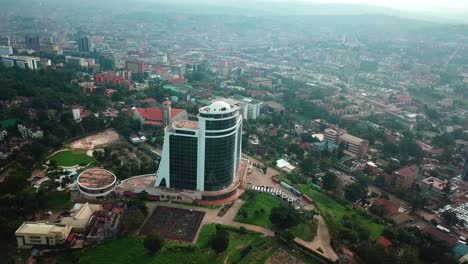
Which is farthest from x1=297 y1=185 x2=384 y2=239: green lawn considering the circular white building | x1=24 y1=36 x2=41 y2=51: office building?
x1=24 y1=36 x2=41 y2=51: office building

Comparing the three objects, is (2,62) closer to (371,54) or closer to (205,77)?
(205,77)

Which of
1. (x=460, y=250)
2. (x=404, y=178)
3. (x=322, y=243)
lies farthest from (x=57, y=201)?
(x=404, y=178)

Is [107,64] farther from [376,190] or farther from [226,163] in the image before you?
[376,190]

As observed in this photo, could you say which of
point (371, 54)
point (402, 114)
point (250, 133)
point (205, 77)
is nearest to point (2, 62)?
point (205, 77)

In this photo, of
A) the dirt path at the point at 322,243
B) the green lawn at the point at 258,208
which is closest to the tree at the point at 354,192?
the dirt path at the point at 322,243

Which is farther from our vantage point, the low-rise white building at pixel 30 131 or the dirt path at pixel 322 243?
the low-rise white building at pixel 30 131

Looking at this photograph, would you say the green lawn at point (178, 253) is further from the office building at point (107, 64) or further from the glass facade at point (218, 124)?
the office building at point (107, 64)
